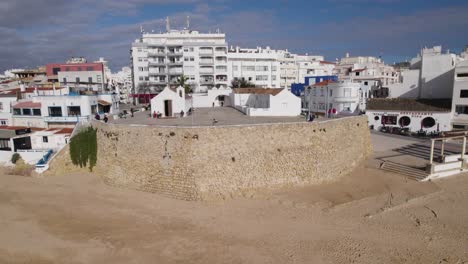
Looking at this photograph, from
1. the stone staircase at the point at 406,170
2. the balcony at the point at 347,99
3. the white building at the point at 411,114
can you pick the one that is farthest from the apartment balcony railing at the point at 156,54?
the stone staircase at the point at 406,170

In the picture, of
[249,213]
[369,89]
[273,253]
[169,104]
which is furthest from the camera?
[369,89]

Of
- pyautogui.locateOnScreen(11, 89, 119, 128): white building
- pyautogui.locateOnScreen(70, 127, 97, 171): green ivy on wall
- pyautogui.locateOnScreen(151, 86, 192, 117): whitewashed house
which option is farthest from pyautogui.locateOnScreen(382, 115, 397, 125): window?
pyautogui.locateOnScreen(11, 89, 119, 128): white building

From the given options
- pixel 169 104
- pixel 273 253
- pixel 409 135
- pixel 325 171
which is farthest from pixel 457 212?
pixel 169 104

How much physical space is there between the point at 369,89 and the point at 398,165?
2798 cm

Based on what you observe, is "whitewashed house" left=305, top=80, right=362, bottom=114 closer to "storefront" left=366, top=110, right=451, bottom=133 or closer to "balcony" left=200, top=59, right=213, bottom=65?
"storefront" left=366, top=110, right=451, bottom=133

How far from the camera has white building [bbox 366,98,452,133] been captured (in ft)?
107

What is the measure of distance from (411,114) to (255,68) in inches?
1314

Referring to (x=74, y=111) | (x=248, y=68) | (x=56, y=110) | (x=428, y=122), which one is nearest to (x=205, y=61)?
(x=248, y=68)

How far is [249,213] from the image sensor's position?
17891 mm

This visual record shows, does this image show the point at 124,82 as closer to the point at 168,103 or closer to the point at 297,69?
the point at 297,69

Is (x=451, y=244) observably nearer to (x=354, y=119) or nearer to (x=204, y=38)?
(x=354, y=119)

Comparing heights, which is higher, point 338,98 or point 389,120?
point 338,98

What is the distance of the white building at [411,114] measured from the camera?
32750 millimetres

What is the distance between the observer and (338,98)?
38688 millimetres
